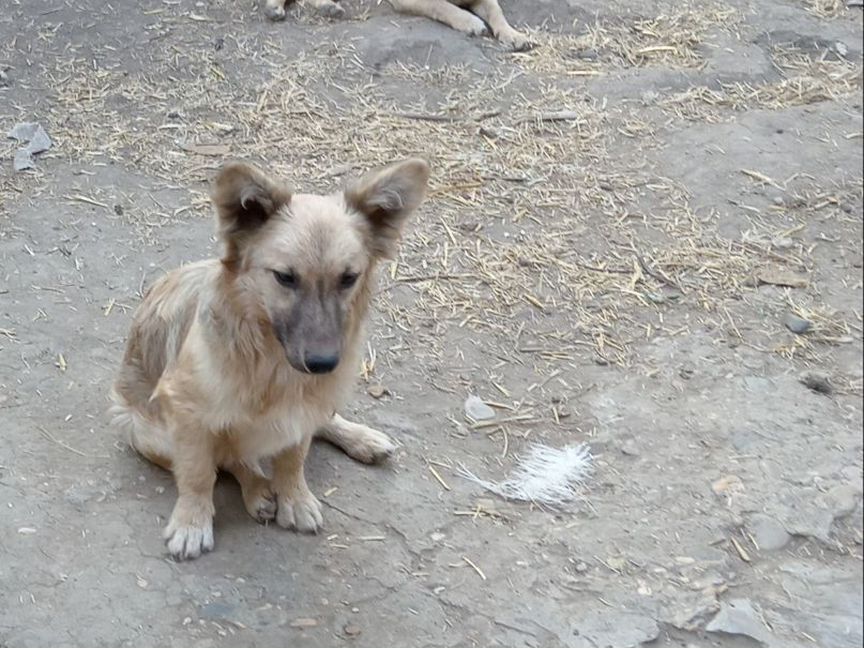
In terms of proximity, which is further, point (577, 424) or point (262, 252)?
point (577, 424)

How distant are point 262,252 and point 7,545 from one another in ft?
4.72

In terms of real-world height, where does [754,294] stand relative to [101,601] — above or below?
above

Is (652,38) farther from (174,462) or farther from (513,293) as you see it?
(174,462)

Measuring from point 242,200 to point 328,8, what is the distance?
222 inches

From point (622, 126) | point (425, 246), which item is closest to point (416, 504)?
point (425, 246)

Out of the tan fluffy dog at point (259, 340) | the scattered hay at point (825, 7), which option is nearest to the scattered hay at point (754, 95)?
the scattered hay at point (825, 7)

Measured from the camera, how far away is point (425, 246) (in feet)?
20.2

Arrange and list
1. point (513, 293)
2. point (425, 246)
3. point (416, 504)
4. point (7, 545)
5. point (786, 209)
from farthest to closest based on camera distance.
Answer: point (425, 246) → point (513, 293) → point (786, 209) → point (416, 504) → point (7, 545)

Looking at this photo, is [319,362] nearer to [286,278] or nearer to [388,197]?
[286,278]

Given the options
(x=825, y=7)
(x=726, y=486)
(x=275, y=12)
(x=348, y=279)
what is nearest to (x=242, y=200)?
(x=348, y=279)

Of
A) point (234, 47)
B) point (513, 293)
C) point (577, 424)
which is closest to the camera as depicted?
point (577, 424)

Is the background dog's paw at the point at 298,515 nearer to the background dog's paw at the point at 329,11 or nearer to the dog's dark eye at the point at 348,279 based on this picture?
the dog's dark eye at the point at 348,279

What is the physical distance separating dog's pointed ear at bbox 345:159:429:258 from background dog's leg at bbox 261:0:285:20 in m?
5.29

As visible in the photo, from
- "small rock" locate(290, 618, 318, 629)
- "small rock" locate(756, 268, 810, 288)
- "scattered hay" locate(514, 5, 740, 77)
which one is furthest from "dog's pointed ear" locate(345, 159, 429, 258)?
"scattered hay" locate(514, 5, 740, 77)
